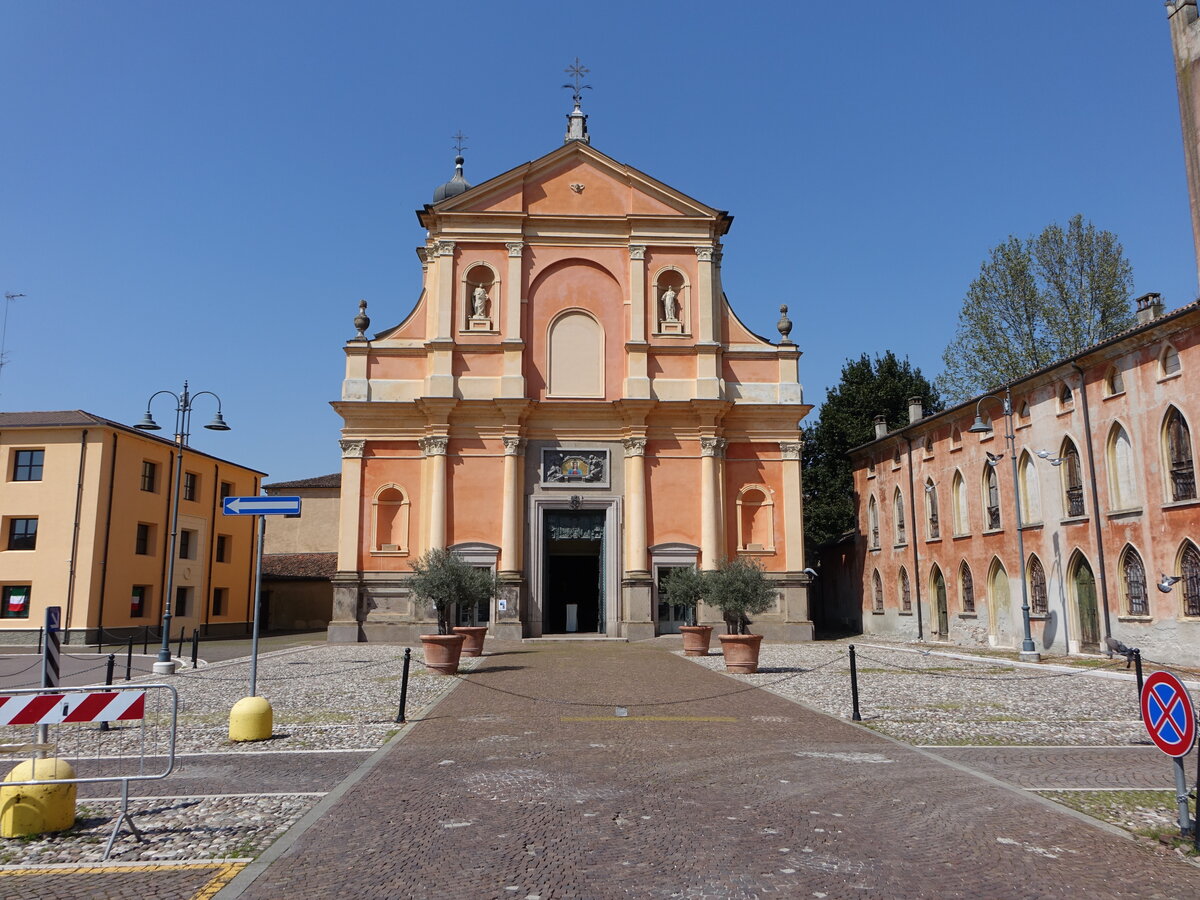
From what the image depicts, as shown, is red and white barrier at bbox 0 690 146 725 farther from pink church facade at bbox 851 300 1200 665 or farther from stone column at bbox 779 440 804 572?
stone column at bbox 779 440 804 572

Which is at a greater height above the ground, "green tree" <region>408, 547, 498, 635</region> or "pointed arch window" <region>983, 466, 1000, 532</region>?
"pointed arch window" <region>983, 466, 1000, 532</region>

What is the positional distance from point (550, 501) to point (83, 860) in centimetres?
2717

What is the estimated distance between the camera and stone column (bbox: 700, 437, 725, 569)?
108 feet

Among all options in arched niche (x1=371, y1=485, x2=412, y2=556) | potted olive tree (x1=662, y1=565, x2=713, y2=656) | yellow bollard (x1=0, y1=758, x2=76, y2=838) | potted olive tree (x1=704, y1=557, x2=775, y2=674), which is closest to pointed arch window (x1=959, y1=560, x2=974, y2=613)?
potted olive tree (x1=662, y1=565, x2=713, y2=656)

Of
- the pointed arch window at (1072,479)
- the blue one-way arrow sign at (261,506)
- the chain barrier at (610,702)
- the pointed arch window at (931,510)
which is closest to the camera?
the blue one-way arrow sign at (261,506)

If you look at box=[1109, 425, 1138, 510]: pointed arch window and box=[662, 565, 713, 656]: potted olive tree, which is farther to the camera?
box=[662, 565, 713, 656]: potted olive tree

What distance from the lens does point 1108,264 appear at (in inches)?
1551

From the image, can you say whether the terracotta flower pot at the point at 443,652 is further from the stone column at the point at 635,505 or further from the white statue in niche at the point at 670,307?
the white statue in niche at the point at 670,307

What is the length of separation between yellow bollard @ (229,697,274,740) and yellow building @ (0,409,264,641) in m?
22.4

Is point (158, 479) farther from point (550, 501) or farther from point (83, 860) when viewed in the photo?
point (83, 860)

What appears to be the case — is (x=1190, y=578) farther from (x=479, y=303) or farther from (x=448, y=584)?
(x=479, y=303)

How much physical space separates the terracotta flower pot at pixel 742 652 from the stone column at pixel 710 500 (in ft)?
40.2

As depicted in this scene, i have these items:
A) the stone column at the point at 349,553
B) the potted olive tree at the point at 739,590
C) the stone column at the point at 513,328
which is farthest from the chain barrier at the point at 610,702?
the stone column at the point at 513,328

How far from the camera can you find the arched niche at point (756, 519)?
3388cm
